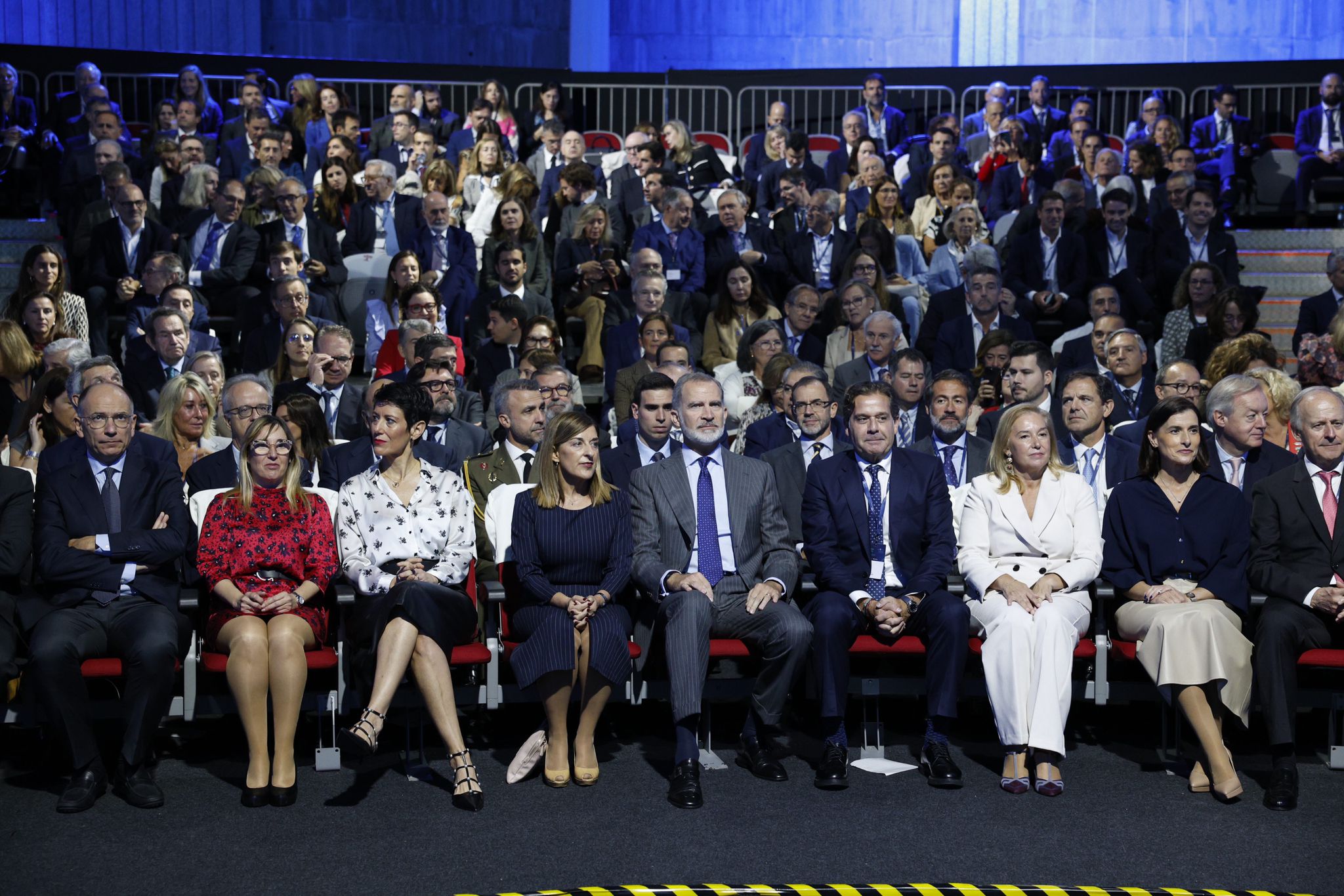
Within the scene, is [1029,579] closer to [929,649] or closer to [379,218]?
[929,649]

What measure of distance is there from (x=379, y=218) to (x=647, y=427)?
184 inches

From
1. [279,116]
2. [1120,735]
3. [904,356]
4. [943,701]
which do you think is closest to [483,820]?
[943,701]

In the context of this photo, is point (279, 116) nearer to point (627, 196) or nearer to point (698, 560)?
point (627, 196)

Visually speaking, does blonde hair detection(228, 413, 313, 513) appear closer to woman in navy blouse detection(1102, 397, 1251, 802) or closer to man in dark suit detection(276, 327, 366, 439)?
man in dark suit detection(276, 327, 366, 439)

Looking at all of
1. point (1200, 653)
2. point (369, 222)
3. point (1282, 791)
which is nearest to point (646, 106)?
point (369, 222)

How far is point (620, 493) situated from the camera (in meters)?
5.23

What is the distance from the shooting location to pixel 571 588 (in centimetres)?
511

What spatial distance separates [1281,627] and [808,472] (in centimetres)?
162

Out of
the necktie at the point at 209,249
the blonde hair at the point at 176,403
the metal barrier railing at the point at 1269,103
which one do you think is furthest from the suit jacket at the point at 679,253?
the metal barrier railing at the point at 1269,103

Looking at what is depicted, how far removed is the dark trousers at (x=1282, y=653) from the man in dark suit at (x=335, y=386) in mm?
3776

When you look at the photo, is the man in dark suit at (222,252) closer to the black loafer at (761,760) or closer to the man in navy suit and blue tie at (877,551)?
the man in navy suit and blue tie at (877,551)

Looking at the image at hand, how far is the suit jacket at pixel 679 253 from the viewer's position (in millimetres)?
9312

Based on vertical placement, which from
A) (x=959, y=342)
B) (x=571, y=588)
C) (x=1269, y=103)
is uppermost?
(x=1269, y=103)

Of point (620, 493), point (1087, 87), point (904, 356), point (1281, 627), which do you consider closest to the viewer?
point (1281, 627)
